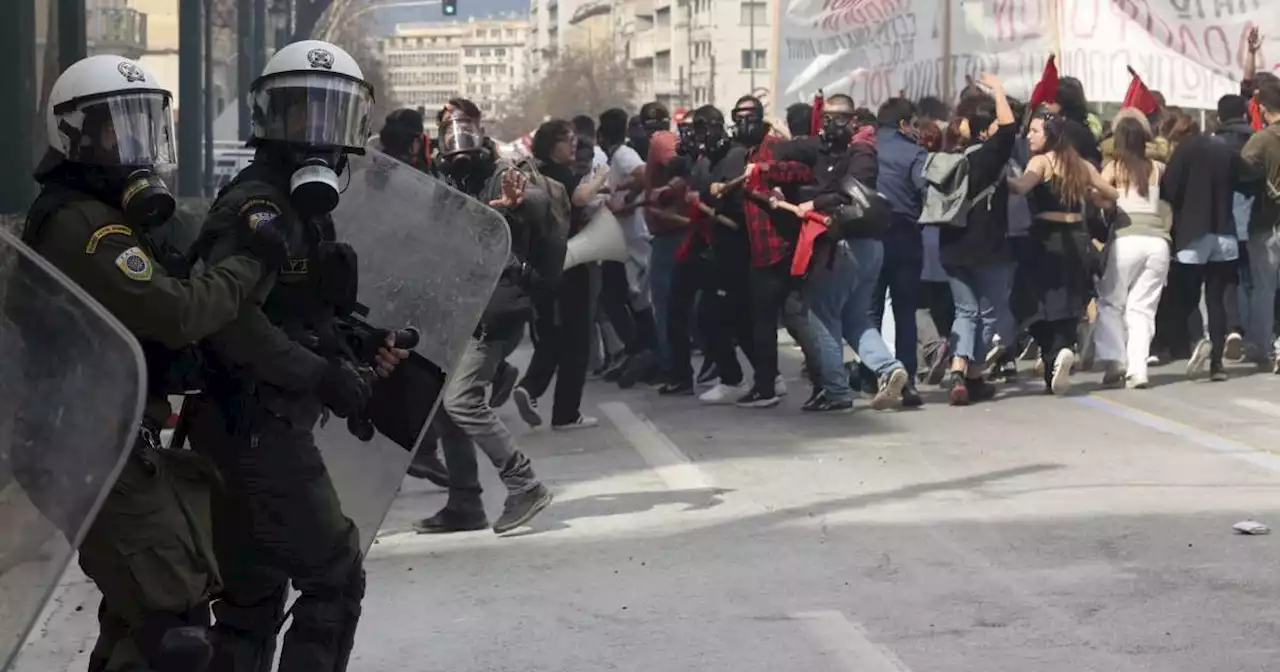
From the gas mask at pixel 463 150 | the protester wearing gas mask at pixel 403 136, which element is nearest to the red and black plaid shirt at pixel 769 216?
the protester wearing gas mask at pixel 403 136

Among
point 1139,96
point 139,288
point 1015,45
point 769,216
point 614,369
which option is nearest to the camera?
point 139,288

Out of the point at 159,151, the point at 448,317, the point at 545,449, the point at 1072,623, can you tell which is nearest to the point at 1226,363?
the point at 545,449

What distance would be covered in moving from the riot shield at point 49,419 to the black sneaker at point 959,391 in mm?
8759

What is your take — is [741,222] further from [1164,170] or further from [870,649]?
[870,649]

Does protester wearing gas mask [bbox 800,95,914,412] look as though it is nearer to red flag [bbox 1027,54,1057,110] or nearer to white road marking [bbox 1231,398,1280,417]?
red flag [bbox 1027,54,1057,110]

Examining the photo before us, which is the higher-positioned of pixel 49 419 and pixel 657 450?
pixel 49 419

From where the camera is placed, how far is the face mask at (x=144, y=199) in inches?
170

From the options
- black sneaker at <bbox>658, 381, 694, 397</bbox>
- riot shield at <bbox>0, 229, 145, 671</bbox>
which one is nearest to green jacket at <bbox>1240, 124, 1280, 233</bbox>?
black sneaker at <bbox>658, 381, 694, 397</bbox>

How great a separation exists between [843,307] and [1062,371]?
144 cm

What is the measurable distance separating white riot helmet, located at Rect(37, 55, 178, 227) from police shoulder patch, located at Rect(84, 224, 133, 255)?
0.03 m

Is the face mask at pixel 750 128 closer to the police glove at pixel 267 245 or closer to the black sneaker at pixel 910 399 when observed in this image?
the black sneaker at pixel 910 399

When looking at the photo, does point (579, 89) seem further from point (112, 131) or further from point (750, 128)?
point (112, 131)

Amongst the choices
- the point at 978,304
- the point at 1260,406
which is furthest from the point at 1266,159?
the point at 978,304

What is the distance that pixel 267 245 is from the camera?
4551mm
